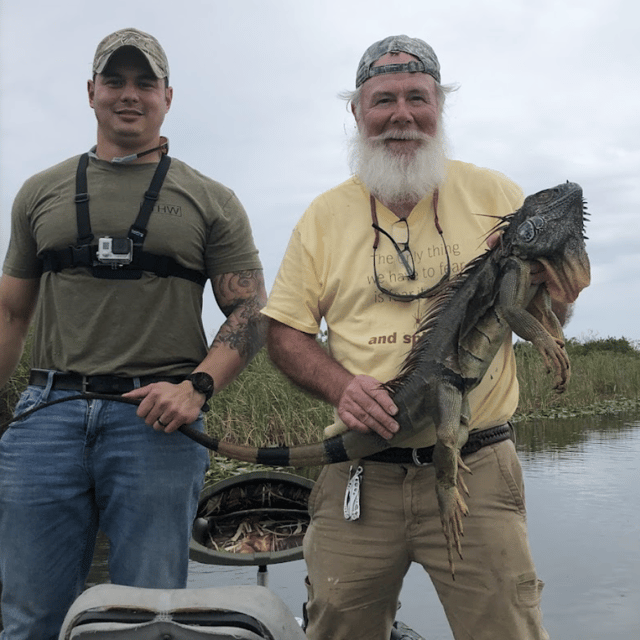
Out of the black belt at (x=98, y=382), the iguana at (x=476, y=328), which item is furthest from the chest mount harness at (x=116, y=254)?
the iguana at (x=476, y=328)

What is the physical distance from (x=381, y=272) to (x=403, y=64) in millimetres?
819

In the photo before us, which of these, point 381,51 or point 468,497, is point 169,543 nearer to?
point 468,497

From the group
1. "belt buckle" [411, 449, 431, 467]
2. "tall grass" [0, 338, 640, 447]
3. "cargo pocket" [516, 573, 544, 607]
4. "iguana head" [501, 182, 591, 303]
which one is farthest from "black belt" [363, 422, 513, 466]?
"tall grass" [0, 338, 640, 447]

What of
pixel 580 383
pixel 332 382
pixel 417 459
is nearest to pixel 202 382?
pixel 332 382

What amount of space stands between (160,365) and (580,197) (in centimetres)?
169

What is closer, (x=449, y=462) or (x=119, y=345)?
(x=449, y=462)

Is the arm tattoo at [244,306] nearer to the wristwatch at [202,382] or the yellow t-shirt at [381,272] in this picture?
the yellow t-shirt at [381,272]

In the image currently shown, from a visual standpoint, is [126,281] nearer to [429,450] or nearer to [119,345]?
[119,345]

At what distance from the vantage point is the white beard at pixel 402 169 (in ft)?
9.97

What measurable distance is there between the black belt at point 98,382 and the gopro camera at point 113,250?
0.46 metres

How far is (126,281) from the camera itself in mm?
3006

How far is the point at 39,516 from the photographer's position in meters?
2.89

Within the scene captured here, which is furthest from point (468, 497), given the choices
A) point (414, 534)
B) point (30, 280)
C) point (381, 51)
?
point (30, 280)

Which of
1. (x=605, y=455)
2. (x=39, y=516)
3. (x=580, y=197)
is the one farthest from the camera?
Answer: (x=605, y=455)
